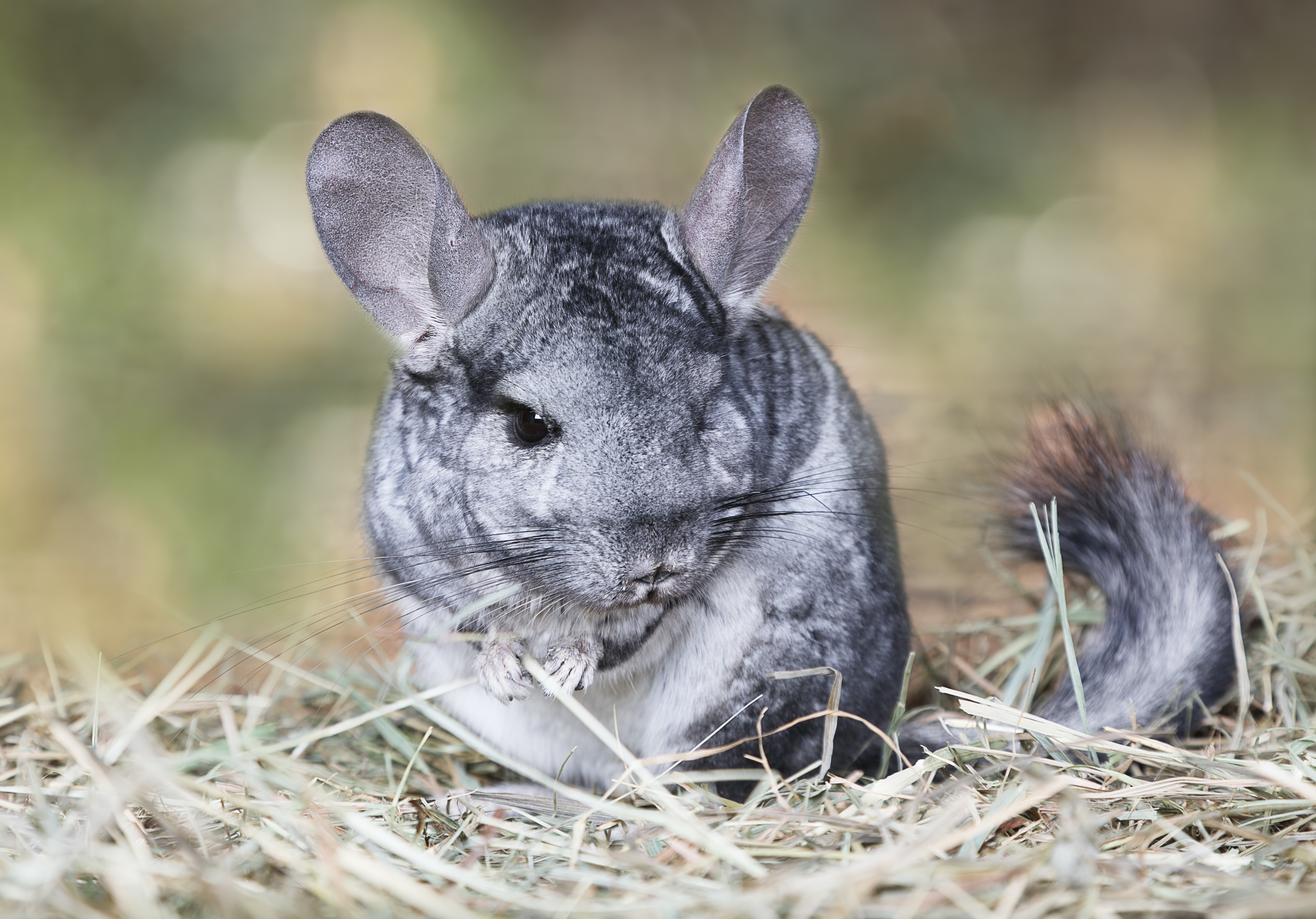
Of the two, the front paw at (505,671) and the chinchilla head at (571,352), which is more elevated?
the chinchilla head at (571,352)

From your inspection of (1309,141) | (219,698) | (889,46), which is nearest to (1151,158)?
(1309,141)

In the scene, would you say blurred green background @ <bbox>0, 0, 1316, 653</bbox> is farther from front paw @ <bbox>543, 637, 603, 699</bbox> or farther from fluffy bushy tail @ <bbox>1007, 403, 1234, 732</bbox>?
front paw @ <bbox>543, 637, 603, 699</bbox>

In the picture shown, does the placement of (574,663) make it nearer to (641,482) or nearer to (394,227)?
(641,482)

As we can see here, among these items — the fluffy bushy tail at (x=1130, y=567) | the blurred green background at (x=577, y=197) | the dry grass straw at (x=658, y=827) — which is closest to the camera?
the dry grass straw at (x=658, y=827)

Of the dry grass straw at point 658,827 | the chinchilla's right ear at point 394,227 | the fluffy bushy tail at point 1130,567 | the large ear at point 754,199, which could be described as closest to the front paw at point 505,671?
the dry grass straw at point 658,827

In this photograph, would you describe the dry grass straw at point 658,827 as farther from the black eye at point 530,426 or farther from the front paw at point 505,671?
the black eye at point 530,426

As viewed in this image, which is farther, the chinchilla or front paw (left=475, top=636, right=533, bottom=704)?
front paw (left=475, top=636, right=533, bottom=704)

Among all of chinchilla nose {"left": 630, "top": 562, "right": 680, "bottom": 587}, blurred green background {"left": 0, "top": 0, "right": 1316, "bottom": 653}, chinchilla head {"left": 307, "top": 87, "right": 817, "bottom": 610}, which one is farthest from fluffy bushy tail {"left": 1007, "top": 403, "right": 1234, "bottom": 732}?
blurred green background {"left": 0, "top": 0, "right": 1316, "bottom": 653}
